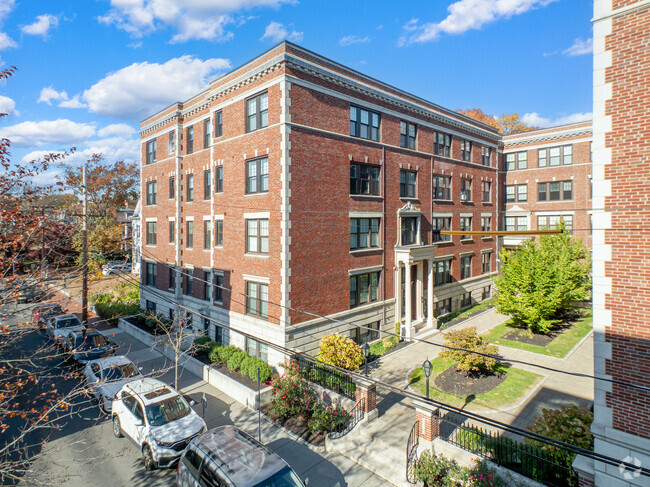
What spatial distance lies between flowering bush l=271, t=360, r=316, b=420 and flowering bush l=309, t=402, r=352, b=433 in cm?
66

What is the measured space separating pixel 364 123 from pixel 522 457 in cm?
1807

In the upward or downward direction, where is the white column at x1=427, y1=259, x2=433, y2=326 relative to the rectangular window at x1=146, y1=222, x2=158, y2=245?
downward

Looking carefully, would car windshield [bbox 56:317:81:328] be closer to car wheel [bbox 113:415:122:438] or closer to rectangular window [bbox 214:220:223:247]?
rectangular window [bbox 214:220:223:247]

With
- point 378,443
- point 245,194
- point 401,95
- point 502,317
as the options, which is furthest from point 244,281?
point 502,317

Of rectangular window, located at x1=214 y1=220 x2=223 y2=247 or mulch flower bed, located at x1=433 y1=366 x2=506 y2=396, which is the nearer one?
mulch flower bed, located at x1=433 y1=366 x2=506 y2=396

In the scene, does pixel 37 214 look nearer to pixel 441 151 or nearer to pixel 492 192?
pixel 441 151

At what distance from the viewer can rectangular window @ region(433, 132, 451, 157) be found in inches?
1097

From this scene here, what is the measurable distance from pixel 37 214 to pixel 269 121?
38.0 feet

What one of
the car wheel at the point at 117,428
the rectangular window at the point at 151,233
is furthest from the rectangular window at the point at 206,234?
the car wheel at the point at 117,428

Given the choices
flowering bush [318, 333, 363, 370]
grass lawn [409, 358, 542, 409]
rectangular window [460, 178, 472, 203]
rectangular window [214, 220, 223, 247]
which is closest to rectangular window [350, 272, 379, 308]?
flowering bush [318, 333, 363, 370]

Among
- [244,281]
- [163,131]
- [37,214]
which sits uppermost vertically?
[163,131]

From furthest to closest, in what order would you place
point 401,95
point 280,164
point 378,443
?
point 401,95 < point 280,164 < point 378,443

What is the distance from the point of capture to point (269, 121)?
18453 millimetres

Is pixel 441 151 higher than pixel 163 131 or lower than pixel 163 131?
lower
